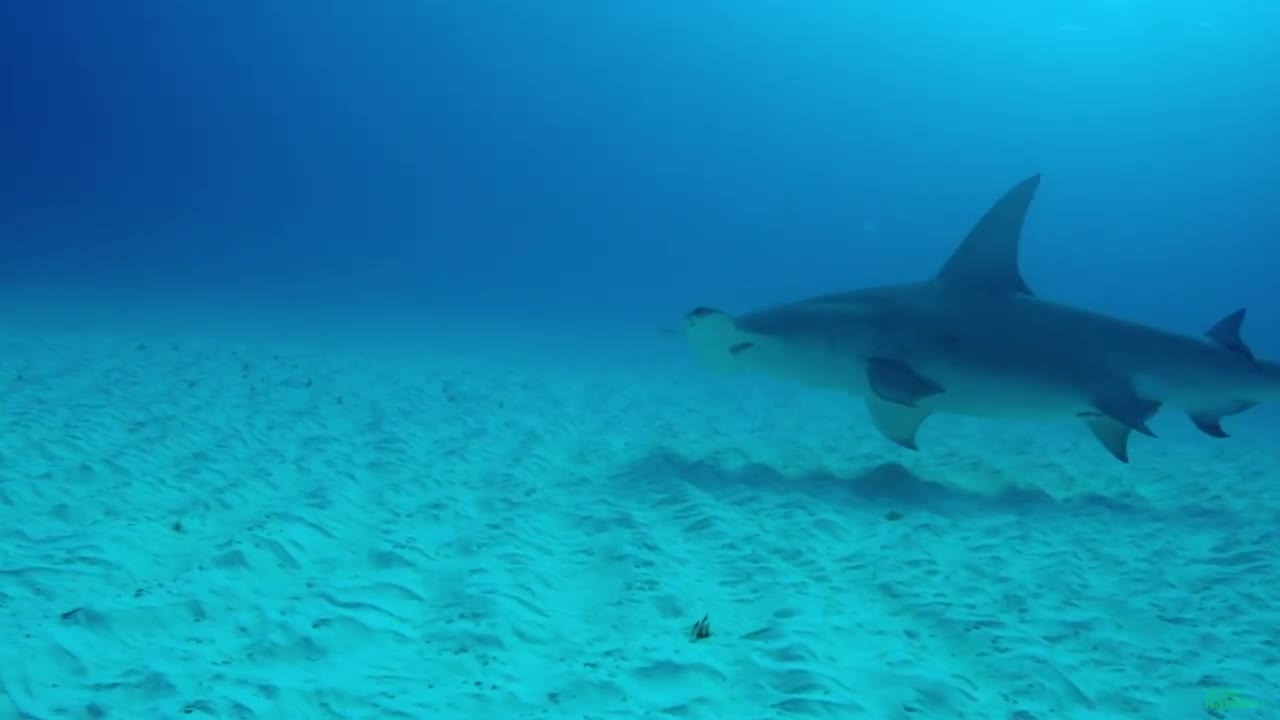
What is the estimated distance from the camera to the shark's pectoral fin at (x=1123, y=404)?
262 inches

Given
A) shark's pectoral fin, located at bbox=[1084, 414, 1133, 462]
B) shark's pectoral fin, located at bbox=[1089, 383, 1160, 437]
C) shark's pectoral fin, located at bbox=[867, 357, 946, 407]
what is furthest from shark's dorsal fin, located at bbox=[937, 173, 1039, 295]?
shark's pectoral fin, located at bbox=[1084, 414, 1133, 462]

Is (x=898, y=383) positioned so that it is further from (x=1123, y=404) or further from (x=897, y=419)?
(x=1123, y=404)

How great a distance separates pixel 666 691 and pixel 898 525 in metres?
3.24

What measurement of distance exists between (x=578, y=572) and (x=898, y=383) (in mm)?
3319

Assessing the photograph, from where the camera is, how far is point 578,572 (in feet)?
16.0

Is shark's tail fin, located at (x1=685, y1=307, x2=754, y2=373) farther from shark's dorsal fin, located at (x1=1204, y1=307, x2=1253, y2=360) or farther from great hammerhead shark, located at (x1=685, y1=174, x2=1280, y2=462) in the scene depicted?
shark's dorsal fin, located at (x1=1204, y1=307, x2=1253, y2=360)

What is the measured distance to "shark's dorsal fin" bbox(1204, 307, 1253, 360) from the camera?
6.90 m

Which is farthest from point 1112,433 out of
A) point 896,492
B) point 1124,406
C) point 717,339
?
point 717,339

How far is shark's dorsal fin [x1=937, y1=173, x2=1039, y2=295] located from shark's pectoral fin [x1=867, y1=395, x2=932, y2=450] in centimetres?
122

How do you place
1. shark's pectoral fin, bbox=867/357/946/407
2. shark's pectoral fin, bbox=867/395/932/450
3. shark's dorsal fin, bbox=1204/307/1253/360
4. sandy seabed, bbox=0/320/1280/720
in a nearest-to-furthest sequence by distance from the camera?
1. sandy seabed, bbox=0/320/1280/720
2. shark's pectoral fin, bbox=867/357/946/407
3. shark's dorsal fin, bbox=1204/307/1253/360
4. shark's pectoral fin, bbox=867/395/932/450

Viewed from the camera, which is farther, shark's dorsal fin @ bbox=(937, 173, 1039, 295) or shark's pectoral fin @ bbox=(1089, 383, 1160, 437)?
shark's dorsal fin @ bbox=(937, 173, 1039, 295)

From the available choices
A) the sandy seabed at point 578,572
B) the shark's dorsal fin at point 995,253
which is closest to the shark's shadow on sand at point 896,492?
the sandy seabed at point 578,572

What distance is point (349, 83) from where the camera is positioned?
133 meters

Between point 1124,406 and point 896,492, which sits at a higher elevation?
point 1124,406
